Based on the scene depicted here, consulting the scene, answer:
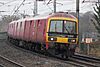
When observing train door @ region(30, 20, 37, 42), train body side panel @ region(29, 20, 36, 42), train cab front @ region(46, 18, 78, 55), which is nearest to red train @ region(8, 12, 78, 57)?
train cab front @ region(46, 18, 78, 55)

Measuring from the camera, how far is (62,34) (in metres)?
17.8

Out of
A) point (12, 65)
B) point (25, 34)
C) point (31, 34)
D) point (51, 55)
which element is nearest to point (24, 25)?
point (25, 34)

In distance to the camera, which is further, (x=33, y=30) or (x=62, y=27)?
(x=33, y=30)

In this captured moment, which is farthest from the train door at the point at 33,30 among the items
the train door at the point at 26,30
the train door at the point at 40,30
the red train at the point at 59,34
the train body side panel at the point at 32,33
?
the red train at the point at 59,34

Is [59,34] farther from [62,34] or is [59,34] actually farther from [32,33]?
[32,33]

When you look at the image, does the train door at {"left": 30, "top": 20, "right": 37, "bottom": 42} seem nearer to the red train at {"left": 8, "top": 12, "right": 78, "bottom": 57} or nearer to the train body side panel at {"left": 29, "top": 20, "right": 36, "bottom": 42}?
the train body side panel at {"left": 29, "top": 20, "right": 36, "bottom": 42}

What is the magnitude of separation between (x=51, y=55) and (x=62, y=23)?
2628mm

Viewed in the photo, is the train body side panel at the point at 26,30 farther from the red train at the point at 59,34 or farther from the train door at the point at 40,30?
the red train at the point at 59,34

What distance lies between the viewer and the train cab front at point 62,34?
58.1 feet

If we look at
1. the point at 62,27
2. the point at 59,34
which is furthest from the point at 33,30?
the point at 59,34

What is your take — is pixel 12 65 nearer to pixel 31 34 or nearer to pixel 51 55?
pixel 51 55

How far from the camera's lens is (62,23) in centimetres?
1811

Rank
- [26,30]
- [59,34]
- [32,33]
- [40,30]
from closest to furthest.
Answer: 1. [59,34]
2. [40,30]
3. [32,33]
4. [26,30]

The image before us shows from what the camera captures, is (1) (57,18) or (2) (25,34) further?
(2) (25,34)
